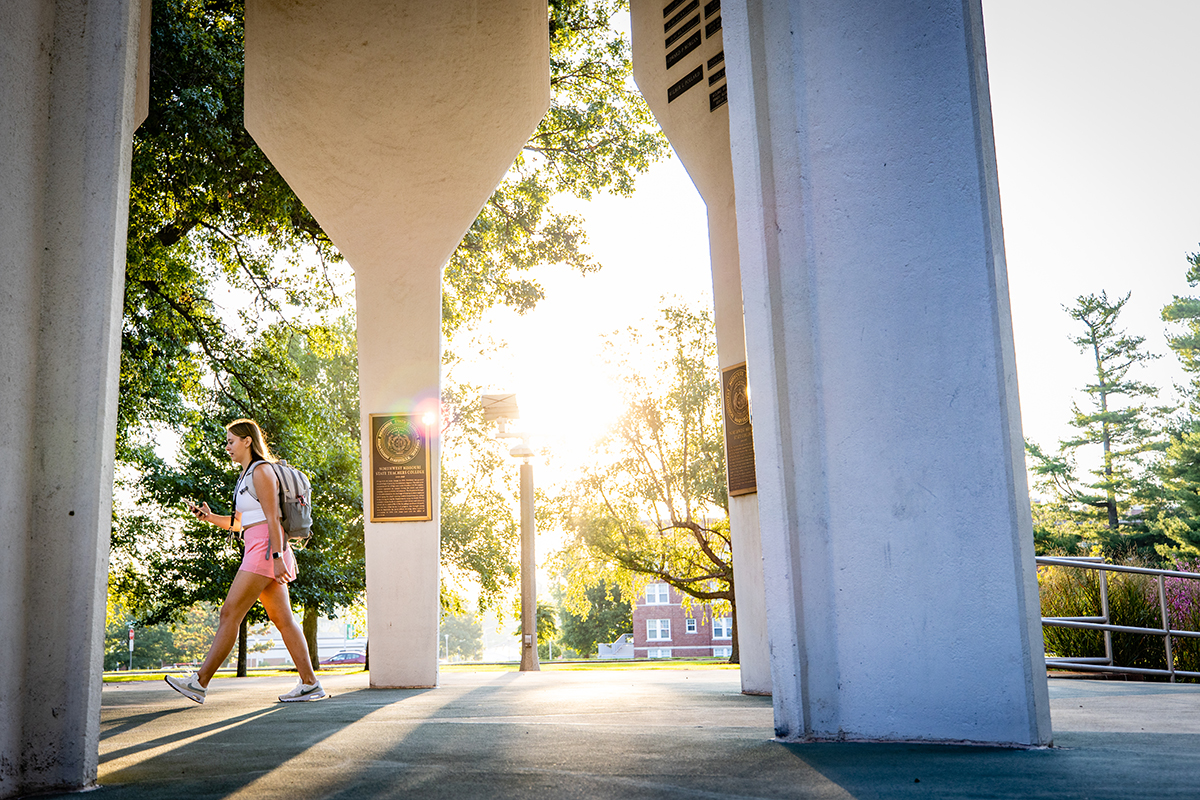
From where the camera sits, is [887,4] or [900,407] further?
[887,4]

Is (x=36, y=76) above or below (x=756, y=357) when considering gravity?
above

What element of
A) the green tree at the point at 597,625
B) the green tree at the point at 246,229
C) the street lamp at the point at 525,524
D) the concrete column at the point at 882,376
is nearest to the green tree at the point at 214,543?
the green tree at the point at 246,229

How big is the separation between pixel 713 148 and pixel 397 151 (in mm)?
3234

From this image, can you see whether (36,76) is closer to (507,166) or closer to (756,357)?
(756,357)

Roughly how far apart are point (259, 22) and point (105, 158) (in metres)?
5.47

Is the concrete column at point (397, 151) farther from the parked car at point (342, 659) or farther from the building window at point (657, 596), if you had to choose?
the building window at point (657, 596)

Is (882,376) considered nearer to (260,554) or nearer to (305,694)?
(260,554)

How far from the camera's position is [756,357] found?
170 inches

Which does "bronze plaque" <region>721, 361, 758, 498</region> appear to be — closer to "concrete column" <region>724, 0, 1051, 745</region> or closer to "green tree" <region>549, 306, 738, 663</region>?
"concrete column" <region>724, 0, 1051, 745</region>

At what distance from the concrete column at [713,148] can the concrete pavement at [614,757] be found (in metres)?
1.07

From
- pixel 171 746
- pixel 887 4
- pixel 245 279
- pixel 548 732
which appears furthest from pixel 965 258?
pixel 245 279

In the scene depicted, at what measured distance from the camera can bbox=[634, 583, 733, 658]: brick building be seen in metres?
67.4

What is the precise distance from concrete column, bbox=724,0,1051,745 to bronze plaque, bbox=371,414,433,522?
519 centimetres

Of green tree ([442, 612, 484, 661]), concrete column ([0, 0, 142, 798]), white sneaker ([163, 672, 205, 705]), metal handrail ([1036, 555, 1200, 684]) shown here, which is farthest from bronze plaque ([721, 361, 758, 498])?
green tree ([442, 612, 484, 661])
